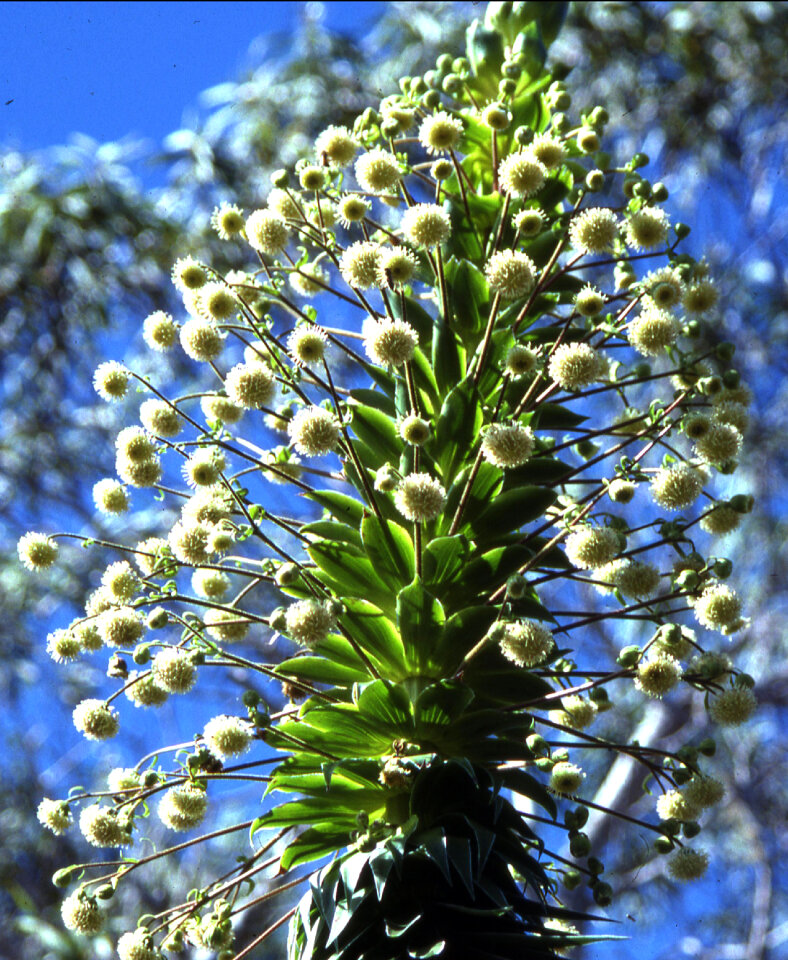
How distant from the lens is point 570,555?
5.62 ft

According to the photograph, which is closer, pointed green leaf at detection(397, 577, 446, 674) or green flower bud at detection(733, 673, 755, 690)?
pointed green leaf at detection(397, 577, 446, 674)

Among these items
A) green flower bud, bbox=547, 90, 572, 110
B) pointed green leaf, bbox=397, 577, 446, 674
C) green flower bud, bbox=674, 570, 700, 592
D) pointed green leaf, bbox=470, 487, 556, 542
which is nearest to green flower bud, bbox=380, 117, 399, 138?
green flower bud, bbox=547, 90, 572, 110

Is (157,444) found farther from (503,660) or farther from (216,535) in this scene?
(503,660)

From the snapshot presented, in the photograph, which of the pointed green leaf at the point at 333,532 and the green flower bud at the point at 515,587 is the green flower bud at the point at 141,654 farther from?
the green flower bud at the point at 515,587

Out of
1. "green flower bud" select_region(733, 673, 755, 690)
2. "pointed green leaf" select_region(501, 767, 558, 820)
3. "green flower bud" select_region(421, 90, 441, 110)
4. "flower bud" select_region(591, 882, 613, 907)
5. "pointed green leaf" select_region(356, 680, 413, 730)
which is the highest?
"green flower bud" select_region(421, 90, 441, 110)

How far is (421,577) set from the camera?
173 centimetres

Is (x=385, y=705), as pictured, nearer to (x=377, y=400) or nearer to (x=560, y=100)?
(x=377, y=400)

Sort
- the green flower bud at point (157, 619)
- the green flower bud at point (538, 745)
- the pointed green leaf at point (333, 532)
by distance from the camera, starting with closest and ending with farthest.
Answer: the green flower bud at point (538, 745) < the green flower bud at point (157, 619) < the pointed green leaf at point (333, 532)

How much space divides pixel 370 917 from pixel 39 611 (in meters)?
5.82

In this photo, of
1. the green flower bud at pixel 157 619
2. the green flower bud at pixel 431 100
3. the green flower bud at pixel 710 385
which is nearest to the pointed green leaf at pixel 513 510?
the green flower bud at pixel 710 385

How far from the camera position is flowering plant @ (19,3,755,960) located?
5.22 feet

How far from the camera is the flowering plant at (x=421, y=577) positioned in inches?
62.6

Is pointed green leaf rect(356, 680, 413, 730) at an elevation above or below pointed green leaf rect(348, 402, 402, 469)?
below

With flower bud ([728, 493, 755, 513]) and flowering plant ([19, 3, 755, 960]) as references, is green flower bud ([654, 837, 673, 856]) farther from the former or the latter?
flower bud ([728, 493, 755, 513])
